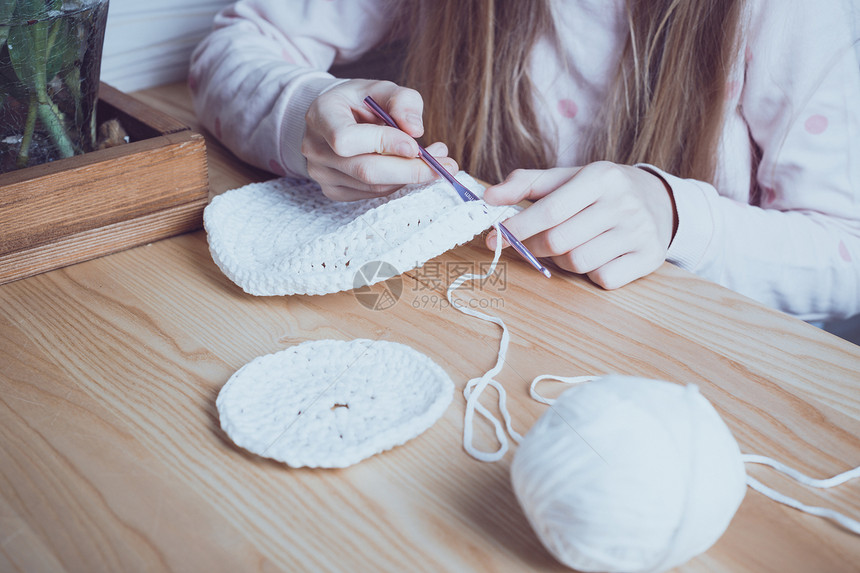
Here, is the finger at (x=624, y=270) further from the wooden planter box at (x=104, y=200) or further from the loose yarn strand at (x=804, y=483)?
the wooden planter box at (x=104, y=200)

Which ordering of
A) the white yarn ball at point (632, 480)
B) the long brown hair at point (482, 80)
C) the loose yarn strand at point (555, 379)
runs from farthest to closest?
the long brown hair at point (482, 80) → the loose yarn strand at point (555, 379) → the white yarn ball at point (632, 480)

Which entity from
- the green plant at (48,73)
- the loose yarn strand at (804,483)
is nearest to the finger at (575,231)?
the loose yarn strand at (804,483)

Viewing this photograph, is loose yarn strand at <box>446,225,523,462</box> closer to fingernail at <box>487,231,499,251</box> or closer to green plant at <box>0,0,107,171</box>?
fingernail at <box>487,231,499,251</box>

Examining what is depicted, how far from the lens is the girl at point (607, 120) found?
56 centimetres

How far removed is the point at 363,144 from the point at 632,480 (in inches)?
14.0

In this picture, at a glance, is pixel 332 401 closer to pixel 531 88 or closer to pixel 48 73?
pixel 48 73

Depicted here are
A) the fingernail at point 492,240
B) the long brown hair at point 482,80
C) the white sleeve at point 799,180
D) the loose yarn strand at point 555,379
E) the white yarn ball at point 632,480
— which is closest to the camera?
the white yarn ball at point 632,480

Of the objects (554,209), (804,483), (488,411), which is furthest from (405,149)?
(804,483)

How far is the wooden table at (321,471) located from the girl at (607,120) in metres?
0.07

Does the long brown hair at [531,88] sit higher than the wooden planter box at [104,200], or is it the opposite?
the long brown hair at [531,88]

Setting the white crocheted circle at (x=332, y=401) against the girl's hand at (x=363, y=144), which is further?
the girl's hand at (x=363, y=144)

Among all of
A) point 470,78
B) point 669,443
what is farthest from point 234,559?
point 470,78

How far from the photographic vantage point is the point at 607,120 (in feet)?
2.54

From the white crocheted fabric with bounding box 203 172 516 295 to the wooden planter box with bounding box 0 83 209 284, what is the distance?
0.04 m
